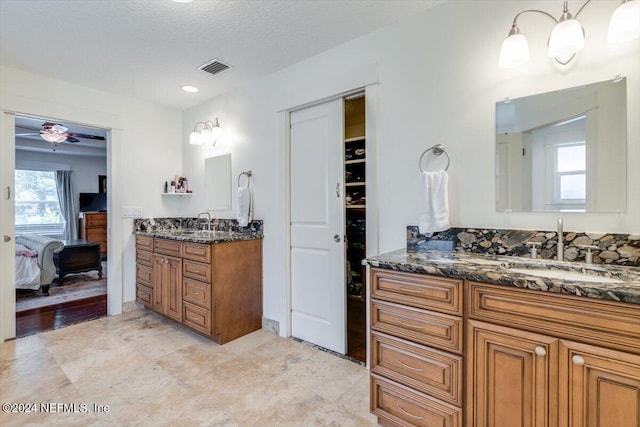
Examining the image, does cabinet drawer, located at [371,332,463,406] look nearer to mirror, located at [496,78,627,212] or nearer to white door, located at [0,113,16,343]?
mirror, located at [496,78,627,212]

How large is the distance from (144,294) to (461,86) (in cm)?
347

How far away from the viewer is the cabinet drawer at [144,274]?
10.4 feet

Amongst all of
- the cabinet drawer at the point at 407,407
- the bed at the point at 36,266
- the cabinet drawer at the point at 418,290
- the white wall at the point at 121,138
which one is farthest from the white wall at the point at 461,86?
the bed at the point at 36,266

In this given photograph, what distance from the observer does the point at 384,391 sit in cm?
153

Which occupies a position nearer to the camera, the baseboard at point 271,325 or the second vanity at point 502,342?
the second vanity at point 502,342

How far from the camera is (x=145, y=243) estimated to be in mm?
3252

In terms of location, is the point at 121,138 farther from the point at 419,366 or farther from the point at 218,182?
→ the point at 419,366

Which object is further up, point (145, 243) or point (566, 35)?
point (566, 35)

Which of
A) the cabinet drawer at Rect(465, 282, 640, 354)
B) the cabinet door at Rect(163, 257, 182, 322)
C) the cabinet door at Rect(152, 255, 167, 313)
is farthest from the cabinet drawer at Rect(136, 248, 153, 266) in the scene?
the cabinet drawer at Rect(465, 282, 640, 354)

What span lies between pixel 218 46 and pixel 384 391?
252cm

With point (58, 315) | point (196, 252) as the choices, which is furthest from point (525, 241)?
point (58, 315)

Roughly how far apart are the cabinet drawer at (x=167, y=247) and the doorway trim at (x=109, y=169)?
60cm

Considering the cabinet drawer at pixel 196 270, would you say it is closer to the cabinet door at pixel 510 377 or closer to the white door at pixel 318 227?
the white door at pixel 318 227

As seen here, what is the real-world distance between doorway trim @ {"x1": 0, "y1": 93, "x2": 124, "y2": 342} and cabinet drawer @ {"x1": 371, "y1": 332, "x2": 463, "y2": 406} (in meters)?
3.02
